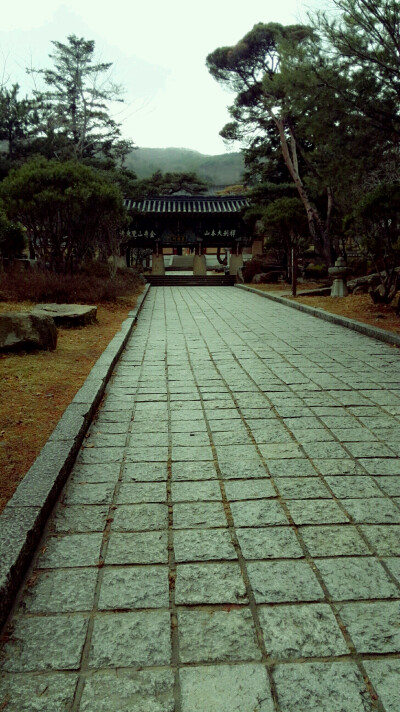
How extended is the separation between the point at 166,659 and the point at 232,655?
249mm

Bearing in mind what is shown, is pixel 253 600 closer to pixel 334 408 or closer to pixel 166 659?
pixel 166 659

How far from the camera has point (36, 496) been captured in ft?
9.71

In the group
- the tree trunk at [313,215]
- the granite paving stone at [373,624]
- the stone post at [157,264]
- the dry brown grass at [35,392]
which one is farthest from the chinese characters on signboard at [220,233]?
the granite paving stone at [373,624]

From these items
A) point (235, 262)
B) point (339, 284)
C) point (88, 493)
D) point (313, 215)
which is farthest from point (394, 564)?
point (235, 262)

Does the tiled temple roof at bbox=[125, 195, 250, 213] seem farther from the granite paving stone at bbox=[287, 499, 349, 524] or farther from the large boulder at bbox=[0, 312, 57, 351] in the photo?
the granite paving stone at bbox=[287, 499, 349, 524]

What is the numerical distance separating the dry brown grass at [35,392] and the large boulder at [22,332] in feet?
0.45

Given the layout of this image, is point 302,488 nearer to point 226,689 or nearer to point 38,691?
point 226,689

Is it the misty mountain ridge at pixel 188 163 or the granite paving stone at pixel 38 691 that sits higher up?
the misty mountain ridge at pixel 188 163

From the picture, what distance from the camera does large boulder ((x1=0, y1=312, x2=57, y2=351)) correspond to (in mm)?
7211

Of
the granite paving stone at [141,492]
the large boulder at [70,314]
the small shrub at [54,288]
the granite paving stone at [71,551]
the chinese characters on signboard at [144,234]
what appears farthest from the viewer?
the chinese characters on signboard at [144,234]

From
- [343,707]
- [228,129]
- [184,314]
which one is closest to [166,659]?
[343,707]

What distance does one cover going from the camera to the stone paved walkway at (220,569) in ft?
6.07

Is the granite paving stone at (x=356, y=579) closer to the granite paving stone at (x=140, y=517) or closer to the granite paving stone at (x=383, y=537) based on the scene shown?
the granite paving stone at (x=383, y=537)

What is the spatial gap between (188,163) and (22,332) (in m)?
155
